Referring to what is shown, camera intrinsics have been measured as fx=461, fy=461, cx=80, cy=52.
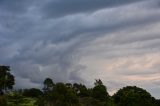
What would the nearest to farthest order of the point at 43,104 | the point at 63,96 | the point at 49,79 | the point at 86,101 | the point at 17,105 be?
the point at 63,96 → the point at 43,104 → the point at 17,105 → the point at 86,101 → the point at 49,79

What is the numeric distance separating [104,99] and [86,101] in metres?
16.4

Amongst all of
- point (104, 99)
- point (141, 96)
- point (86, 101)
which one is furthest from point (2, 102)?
point (141, 96)

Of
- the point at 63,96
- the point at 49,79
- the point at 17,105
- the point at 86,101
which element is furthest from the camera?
the point at 49,79

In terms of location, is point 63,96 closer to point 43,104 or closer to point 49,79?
point 43,104

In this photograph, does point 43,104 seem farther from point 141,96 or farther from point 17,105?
point 141,96

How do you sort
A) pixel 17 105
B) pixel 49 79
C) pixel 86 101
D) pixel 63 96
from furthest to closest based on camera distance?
pixel 49 79 → pixel 86 101 → pixel 17 105 → pixel 63 96

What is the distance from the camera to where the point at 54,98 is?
128m

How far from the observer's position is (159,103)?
196250 mm

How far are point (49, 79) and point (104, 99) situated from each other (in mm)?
23906

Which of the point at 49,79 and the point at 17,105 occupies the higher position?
the point at 49,79

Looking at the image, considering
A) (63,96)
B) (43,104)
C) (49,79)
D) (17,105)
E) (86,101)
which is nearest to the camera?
(63,96)

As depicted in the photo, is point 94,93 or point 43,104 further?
point 94,93

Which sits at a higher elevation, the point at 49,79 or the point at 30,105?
the point at 49,79

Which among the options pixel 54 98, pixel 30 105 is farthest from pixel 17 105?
pixel 54 98
